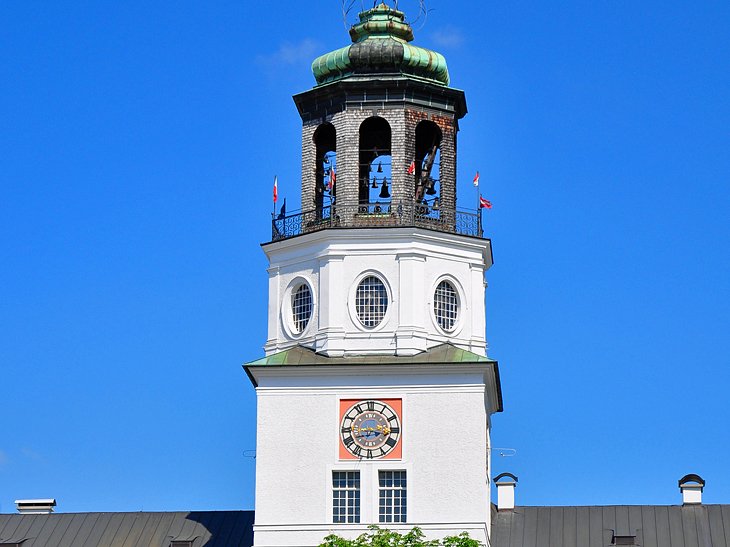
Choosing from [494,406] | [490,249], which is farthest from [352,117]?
[494,406]

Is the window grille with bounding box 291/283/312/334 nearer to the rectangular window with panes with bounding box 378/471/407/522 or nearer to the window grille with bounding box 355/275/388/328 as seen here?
the window grille with bounding box 355/275/388/328

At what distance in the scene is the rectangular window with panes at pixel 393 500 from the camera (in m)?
66.9

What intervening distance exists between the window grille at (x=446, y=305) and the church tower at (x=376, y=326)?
46 millimetres

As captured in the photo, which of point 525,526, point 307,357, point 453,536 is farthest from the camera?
point 525,526

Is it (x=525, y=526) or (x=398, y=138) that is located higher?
(x=398, y=138)

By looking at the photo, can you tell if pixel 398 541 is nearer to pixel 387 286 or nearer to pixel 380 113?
pixel 387 286

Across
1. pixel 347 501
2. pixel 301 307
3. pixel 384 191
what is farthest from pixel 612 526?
Answer: pixel 384 191

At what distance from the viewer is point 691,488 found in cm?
7369

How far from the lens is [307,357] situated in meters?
68.6

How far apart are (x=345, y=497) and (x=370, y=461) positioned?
136cm

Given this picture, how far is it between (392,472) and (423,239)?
25.4ft

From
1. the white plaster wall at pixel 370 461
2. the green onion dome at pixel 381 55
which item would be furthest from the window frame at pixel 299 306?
the green onion dome at pixel 381 55

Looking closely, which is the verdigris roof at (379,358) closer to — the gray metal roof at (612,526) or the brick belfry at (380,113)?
the brick belfry at (380,113)

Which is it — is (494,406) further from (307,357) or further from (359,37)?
(359,37)
